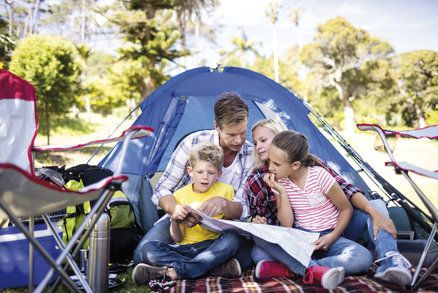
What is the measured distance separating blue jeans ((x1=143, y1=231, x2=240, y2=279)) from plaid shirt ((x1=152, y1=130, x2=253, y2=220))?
29cm

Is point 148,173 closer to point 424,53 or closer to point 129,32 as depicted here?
point 129,32

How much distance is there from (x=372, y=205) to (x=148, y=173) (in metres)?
1.56

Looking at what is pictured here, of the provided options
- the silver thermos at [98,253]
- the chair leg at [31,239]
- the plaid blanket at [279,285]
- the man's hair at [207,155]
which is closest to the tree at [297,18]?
the man's hair at [207,155]

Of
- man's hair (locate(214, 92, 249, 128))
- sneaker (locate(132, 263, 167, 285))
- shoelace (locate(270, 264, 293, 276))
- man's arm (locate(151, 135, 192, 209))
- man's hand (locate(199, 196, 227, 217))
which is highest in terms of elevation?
man's hair (locate(214, 92, 249, 128))

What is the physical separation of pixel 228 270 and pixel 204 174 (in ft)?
1.58

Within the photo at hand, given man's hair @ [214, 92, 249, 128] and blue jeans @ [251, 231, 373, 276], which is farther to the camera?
man's hair @ [214, 92, 249, 128]

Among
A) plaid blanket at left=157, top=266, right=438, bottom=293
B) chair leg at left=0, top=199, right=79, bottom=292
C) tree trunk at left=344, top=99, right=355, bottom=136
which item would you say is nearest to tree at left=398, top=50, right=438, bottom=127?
tree trunk at left=344, top=99, right=355, bottom=136

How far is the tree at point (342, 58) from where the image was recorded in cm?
2311

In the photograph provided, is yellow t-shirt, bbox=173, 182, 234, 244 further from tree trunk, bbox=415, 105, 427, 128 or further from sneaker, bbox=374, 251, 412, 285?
tree trunk, bbox=415, 105, 427, 128

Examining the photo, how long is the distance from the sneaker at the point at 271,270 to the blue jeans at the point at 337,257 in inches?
1.3

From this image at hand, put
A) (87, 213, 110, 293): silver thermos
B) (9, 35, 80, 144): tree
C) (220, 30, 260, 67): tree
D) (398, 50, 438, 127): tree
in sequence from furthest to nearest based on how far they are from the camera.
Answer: (220, 30, 260, 67): tree
(398, 50, 438, 127): tree
(9, 35, 80, 144): tree
(87, 213, 110, 293): silver thermos

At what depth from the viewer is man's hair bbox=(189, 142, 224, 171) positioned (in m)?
2.21

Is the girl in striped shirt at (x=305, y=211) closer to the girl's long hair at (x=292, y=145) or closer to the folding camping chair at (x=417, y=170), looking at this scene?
the girl's long hair at (x=292, y=145)

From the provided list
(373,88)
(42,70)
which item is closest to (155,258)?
(42,70)
